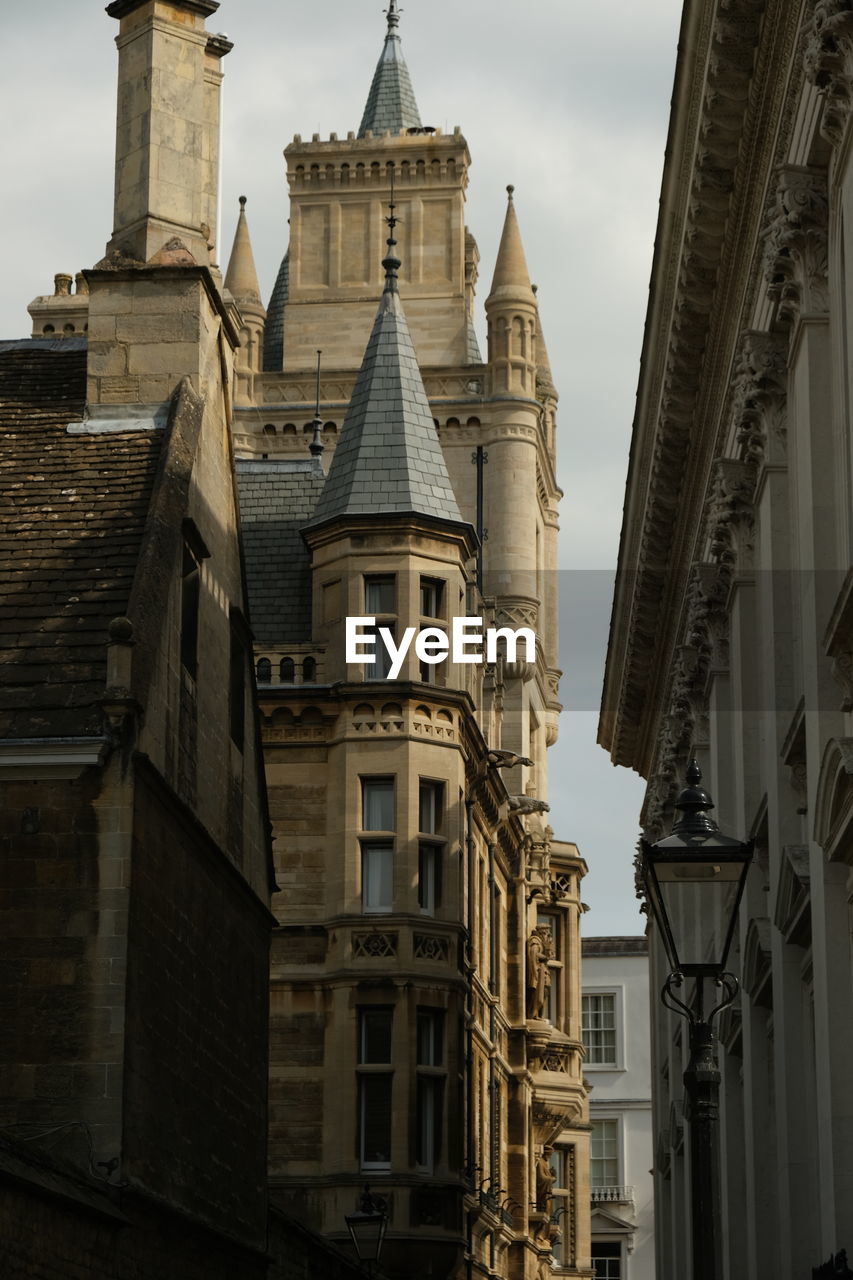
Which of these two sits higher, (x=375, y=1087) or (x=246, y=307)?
(x=246, y=307)

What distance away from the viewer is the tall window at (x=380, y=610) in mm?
38031

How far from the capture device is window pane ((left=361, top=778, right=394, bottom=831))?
3772 centimetres

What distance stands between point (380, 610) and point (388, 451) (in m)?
2.75

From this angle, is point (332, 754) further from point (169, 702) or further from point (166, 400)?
point (169, 702)

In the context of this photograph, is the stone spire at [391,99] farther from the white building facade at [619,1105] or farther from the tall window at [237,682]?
the tall window at [237,682]

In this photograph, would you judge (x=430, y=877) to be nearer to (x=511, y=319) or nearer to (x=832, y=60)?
(x=832, y=60)

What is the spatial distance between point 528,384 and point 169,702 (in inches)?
2644

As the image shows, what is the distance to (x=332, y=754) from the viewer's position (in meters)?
37.8

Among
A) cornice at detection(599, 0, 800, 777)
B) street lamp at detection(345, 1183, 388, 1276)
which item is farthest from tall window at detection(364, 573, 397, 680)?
street lamp at detection(345, 1183, 388, 1276)

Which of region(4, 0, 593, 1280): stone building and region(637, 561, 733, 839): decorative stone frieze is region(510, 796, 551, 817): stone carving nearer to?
region(4, 0, 593, 1280): stone building

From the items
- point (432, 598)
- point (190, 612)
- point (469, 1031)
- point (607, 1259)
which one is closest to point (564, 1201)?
point (469, 1031)

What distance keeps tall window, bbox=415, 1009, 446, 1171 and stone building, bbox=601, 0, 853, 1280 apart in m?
5.79

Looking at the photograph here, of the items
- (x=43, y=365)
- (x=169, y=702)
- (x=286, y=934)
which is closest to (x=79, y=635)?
(x=169, y=702)

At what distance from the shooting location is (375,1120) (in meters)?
36.2
